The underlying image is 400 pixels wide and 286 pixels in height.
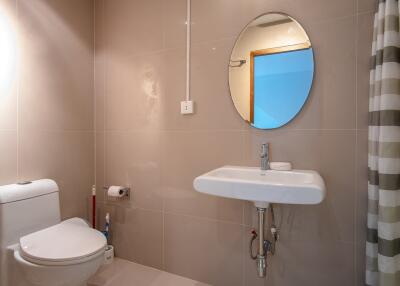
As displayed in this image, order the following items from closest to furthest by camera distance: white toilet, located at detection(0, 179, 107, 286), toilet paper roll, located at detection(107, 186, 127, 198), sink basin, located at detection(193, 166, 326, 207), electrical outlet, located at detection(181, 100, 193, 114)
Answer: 1. sink basin, located at detection(193, 166, 326, 207)
2. white toilet, located at detection(0, 179, 107, 286)
3. electrical outlet, located at detection(181, 100, 193, 114)
4. toilet paper roll, located at detection(107, 186, 127, 198)

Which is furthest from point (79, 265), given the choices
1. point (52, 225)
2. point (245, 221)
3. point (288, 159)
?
point (288, 159)

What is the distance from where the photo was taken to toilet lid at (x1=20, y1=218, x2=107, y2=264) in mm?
1118

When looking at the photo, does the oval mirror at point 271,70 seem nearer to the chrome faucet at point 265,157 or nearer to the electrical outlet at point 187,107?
the chrome faucet at point 265,157

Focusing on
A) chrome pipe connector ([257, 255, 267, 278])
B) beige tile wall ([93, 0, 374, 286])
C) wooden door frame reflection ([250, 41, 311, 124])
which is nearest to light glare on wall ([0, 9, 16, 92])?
beige tile wall ([93, 0, 374, 286])

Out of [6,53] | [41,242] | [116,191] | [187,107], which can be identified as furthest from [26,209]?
[187,107]

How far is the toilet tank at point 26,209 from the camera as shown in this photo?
1.29 m

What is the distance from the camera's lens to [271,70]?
4.54 ft

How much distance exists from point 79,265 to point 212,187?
2.49 ft

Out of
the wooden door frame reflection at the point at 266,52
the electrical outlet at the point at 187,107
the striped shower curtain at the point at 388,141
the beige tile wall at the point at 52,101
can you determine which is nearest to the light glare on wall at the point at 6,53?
the beige tile wall at the point at 52,101

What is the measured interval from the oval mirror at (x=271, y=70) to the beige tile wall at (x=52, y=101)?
49.6 inches

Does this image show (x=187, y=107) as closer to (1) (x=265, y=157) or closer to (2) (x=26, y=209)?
(1) (x=265, y=157)

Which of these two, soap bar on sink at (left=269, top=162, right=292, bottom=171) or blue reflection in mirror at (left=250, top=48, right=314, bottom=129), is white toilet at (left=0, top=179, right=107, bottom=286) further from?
blue reflection in mirror at (left=250, top=48, right=314, bottom=129)

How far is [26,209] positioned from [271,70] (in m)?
1.69

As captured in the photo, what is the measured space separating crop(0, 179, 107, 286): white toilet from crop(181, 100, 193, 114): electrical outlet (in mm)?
931
